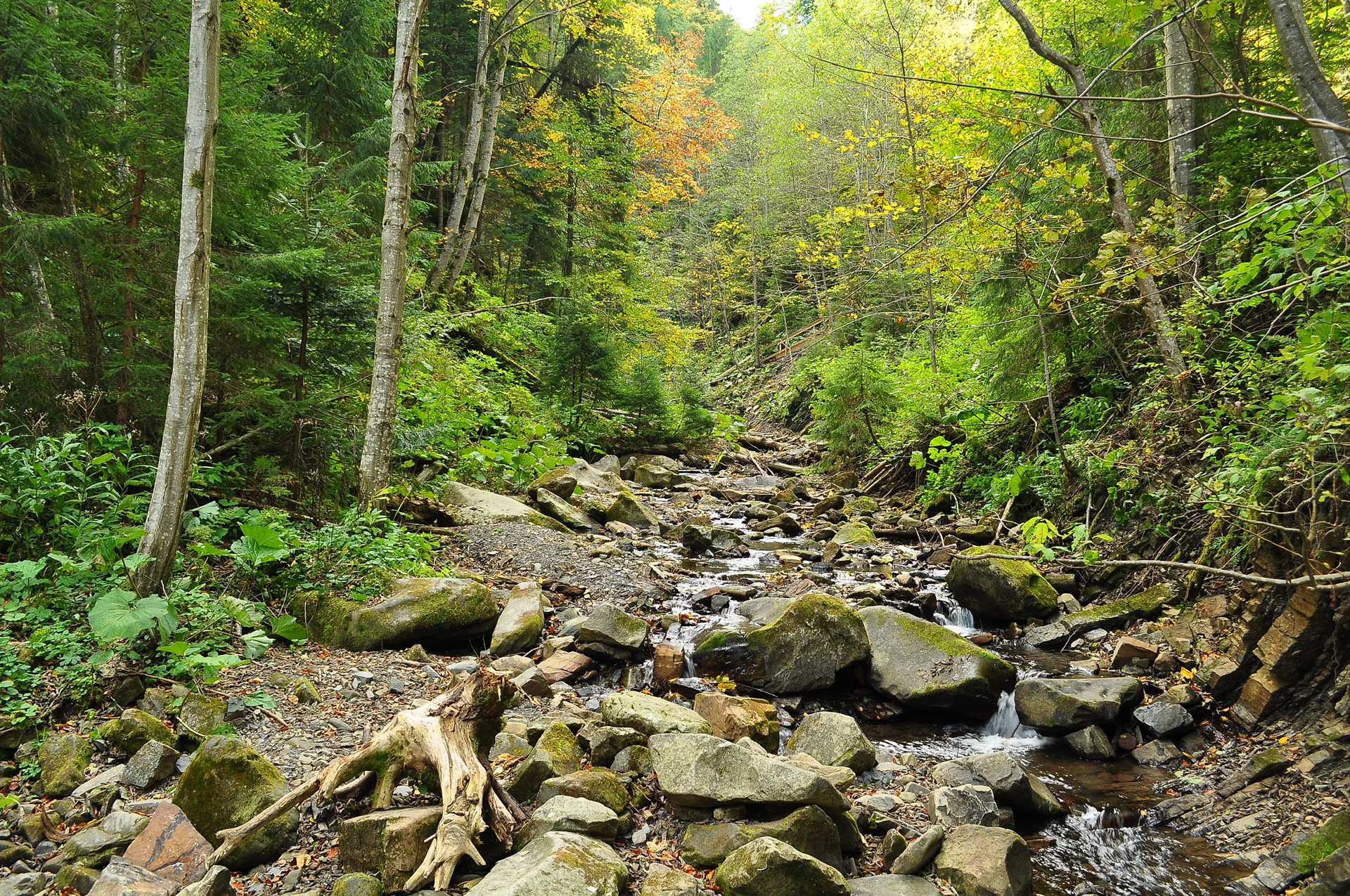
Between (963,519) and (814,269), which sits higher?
(814,269)

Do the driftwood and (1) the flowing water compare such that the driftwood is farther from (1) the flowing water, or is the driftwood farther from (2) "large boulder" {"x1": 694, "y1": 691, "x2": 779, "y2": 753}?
(1) the flowing water

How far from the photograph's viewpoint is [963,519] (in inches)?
448

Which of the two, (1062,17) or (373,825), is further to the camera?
(1062,17)

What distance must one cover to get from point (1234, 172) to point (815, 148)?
2338cm

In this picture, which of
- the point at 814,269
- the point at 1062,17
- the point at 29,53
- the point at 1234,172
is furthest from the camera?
the point at 814,269

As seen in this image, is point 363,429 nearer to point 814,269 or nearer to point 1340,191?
point 1340,191

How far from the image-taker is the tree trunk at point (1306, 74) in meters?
3.37

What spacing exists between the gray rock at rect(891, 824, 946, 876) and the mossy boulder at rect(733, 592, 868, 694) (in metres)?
2.44

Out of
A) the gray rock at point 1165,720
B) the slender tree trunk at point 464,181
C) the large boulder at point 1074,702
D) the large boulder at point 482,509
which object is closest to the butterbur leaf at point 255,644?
the large boulder at point 482,509

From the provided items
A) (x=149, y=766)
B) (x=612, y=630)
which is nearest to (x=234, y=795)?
(x=149, y=766)

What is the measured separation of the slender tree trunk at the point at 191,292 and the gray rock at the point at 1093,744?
734cm

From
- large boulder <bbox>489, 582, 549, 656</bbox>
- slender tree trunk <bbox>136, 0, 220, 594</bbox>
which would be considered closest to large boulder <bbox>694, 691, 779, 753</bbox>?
large boulder <bbox>489, 582, 549, 656</bbox>

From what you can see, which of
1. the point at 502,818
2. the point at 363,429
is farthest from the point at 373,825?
the point at 363,429

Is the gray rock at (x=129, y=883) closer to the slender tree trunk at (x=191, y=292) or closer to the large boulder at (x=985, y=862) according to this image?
the slender tree trunk at (x=191, y=292)
